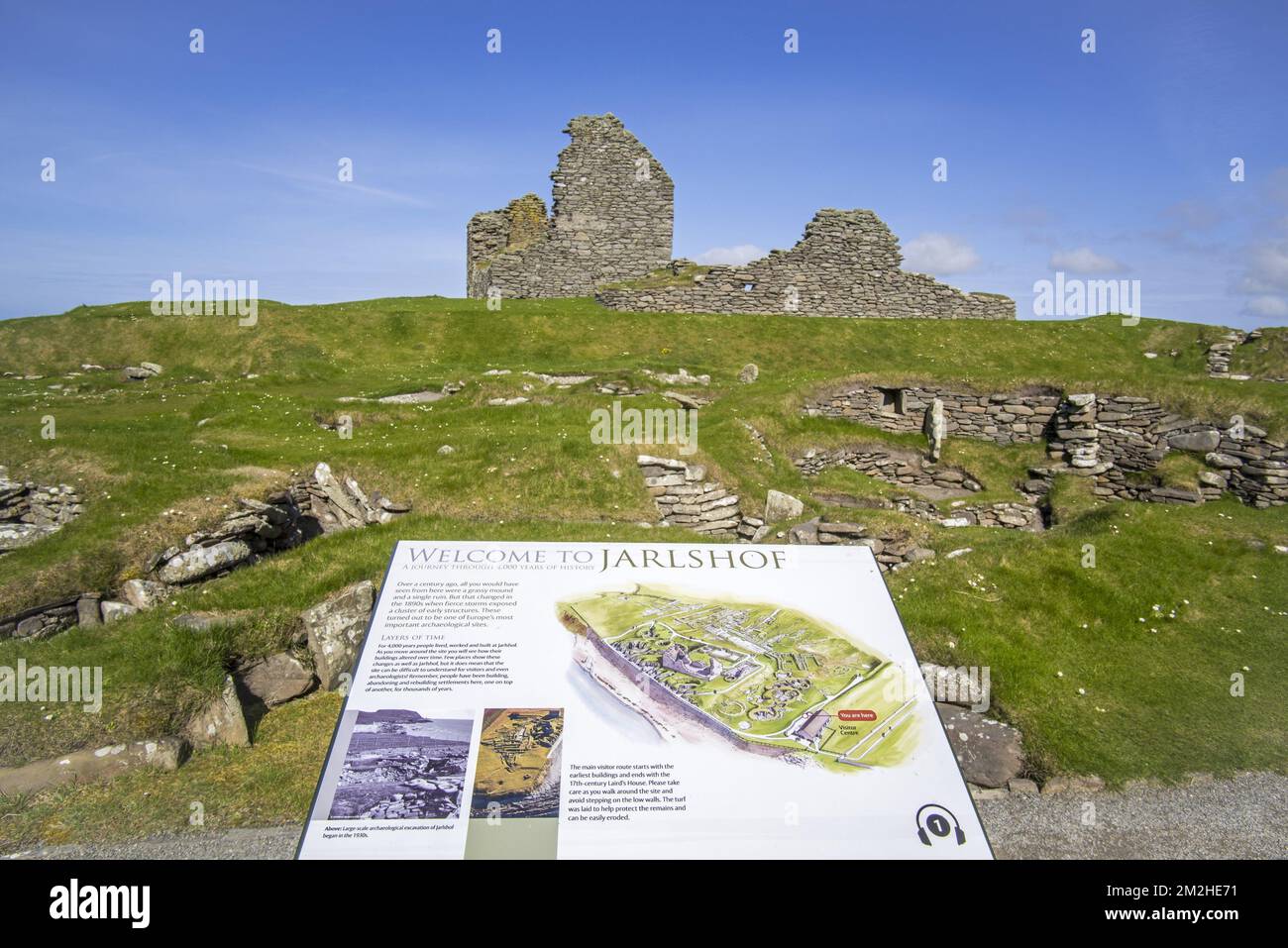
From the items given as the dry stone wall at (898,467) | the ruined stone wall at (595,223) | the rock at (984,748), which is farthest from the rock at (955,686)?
the ruined stone wall at (595,223)

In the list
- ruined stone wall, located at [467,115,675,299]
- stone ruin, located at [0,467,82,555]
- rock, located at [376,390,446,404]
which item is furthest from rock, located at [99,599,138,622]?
ruined stone wall, located at [467,115,675,299]

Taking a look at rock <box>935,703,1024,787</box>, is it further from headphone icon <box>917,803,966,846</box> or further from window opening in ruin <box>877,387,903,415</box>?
window opening in ruin <box>877,387,903,415</box>

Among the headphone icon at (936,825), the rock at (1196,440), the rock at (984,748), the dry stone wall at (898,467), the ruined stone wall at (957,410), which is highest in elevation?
the ruined stone wall at (957,410)

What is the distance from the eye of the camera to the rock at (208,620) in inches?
393

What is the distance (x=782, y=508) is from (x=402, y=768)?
1081 centimetres

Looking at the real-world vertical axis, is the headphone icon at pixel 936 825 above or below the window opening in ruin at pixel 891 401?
below

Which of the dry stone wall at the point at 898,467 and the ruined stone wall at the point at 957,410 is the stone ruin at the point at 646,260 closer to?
the ruined stone wall at the point at 957,410

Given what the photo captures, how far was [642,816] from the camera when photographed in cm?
554

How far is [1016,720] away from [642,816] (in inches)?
245

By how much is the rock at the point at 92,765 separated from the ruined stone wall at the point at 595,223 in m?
35.0

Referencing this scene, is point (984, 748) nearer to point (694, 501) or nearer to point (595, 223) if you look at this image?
point (694, 501)
